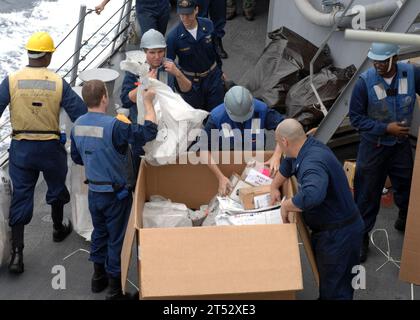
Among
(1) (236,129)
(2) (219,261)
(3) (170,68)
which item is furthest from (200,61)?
(2) (219,261)

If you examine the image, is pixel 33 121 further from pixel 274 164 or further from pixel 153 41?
pixel 274 164

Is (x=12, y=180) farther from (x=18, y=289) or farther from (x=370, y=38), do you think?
(x=370, y=38)

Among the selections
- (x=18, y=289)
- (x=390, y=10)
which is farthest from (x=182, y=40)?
(x=18, y=289)

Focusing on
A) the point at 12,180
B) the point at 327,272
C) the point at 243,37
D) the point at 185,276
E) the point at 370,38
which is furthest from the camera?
the point at 243,37

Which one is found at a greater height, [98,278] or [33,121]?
[33,121]

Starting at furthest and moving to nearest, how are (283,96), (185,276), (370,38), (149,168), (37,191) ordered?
(283,96) < (37,191) < (149,168) < (185,276) < (370,38)

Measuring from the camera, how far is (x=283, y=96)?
6.70 meters

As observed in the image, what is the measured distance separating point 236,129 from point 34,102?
1384mm

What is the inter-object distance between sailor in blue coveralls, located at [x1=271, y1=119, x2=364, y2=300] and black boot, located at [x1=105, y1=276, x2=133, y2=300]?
1.29 m

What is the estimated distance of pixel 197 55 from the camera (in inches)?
228

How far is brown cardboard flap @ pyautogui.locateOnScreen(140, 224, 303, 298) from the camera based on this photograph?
343cm

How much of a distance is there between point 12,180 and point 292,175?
2.04 metres

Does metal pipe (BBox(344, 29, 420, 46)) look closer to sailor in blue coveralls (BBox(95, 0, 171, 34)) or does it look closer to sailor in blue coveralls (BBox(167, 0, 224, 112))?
sailor in blue coveralls (BBox(167, 0, 224, 112))

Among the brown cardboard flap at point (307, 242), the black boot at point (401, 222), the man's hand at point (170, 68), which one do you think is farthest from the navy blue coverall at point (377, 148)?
the man's hand at point (170, 68)
